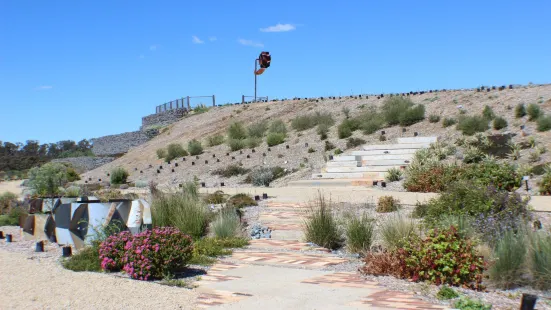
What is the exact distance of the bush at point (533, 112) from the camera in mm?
23797

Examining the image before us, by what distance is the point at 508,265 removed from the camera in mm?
7395

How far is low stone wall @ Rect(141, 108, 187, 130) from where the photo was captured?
181ft

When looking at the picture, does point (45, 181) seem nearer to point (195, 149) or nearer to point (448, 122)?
point (195, 149)

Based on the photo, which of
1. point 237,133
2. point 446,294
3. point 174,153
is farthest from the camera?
point 237,133

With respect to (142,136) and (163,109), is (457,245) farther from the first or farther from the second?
(163,109)

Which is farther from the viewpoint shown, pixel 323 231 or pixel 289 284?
pixel 323 231

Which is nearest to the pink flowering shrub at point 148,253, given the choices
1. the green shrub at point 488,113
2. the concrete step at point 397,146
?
the concrete step at point 397,146

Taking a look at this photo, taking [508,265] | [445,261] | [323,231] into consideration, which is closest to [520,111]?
[323,231]

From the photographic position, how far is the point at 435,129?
26.2m

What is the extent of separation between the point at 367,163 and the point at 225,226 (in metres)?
12.0

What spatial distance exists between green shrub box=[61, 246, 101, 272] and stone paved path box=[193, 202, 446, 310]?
5.77 ft

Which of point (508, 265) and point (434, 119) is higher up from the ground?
point (434, 119)

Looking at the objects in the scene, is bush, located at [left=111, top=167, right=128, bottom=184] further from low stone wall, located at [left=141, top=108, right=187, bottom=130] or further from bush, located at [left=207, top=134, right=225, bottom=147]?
low stone wall, located at [left=141, top=108, right=187, bottom=130]

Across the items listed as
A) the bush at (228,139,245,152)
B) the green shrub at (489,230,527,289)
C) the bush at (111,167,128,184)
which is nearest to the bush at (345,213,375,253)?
the green shrub at (489,230,527,289)
